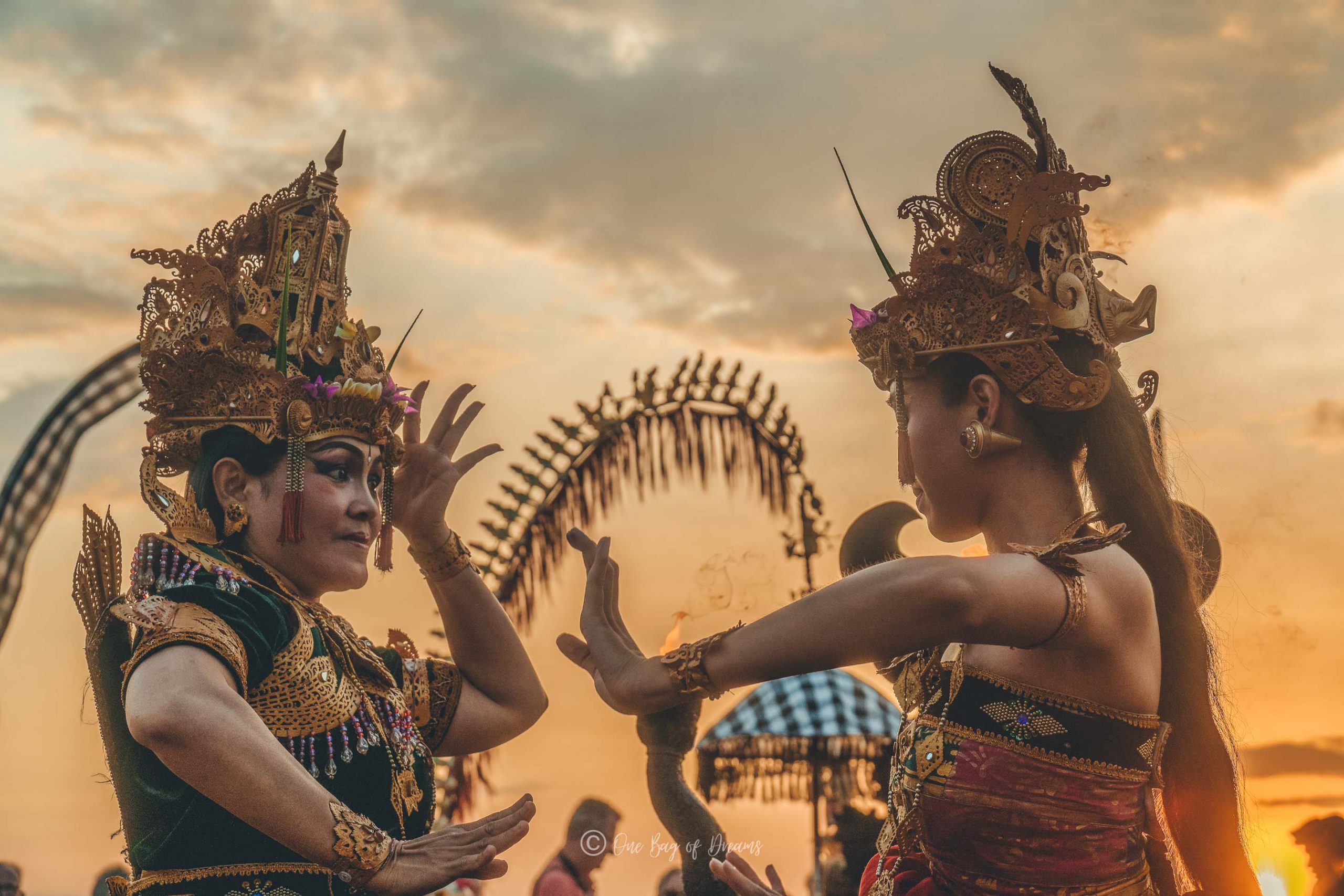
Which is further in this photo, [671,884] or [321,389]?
[671,884]

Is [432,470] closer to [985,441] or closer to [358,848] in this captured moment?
[358,848]

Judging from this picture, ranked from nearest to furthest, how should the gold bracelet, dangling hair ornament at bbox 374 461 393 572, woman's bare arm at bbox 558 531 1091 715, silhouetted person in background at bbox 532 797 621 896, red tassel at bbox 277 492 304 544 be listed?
woman's bare arm at bbox 558 531 1091 715 → red tassel at bbox 277 492 304 544 → dangling hair ornament at bbox 374 461 393 572 → the gold bracelet → silhouetted person in background at bbox 532 797 621 896

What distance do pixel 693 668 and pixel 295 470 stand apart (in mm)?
1526

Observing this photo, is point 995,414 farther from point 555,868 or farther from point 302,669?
point 555,868

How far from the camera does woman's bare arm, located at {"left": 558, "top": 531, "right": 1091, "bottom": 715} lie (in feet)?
7.66

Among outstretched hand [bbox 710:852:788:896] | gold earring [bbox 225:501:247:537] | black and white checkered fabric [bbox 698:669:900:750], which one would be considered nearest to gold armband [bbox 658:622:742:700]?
outstretched hand [bbox 710:852:788:896]

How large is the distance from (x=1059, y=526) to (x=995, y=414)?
278mm

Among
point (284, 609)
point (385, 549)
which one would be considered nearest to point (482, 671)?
point (385, 549)

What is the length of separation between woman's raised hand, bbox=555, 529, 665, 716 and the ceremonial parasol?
4547 millimetres

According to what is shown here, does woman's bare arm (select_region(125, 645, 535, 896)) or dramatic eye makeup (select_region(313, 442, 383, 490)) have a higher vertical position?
dramatic eye makeup (select_region(313, 442, 383, 490))

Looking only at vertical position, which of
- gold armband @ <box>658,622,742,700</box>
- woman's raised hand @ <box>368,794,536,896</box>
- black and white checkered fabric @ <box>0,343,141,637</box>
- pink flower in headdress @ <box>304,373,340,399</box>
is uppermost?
black and white checkered fabric @ <box>0,343,141,637</box>

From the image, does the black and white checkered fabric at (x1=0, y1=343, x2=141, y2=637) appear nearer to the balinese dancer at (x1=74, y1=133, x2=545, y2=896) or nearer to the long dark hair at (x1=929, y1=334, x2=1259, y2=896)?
the balinese dancer at (x1=74, y1=133, x2=545, y2=896)

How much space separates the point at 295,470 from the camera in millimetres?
3486

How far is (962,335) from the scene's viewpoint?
2.83 metres
